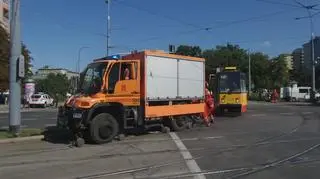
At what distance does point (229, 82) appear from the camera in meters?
33.3

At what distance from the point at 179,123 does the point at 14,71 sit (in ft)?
22.6

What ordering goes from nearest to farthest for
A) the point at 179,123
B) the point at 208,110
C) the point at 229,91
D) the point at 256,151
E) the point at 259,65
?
1. the point at 256,151
2. the point at 179,123
3. the point at 208,110
4. the point at 229,91
5. the point at 259,65

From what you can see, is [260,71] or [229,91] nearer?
[229,91]

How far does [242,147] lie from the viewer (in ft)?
53.6

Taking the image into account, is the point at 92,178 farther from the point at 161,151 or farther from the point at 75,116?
the point at 75,116

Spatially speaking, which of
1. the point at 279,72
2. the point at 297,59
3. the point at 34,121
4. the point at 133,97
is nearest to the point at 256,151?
the point at 133,97

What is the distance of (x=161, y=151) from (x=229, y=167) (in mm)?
3440

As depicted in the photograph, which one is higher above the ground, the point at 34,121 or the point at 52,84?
the point at 52,84

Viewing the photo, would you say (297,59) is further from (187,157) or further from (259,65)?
(187,157)

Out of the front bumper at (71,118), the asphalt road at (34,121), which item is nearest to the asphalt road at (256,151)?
the front bumper at (71,118)

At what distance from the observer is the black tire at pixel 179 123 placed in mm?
21859

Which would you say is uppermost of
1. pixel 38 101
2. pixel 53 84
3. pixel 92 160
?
pixel 53 84

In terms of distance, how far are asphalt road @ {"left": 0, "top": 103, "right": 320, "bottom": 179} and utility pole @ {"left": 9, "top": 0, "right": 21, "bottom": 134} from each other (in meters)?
1.44

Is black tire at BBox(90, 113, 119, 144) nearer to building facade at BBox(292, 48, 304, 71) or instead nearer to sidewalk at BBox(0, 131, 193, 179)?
sidewalk at BBox(0, 131, 193, 179)
